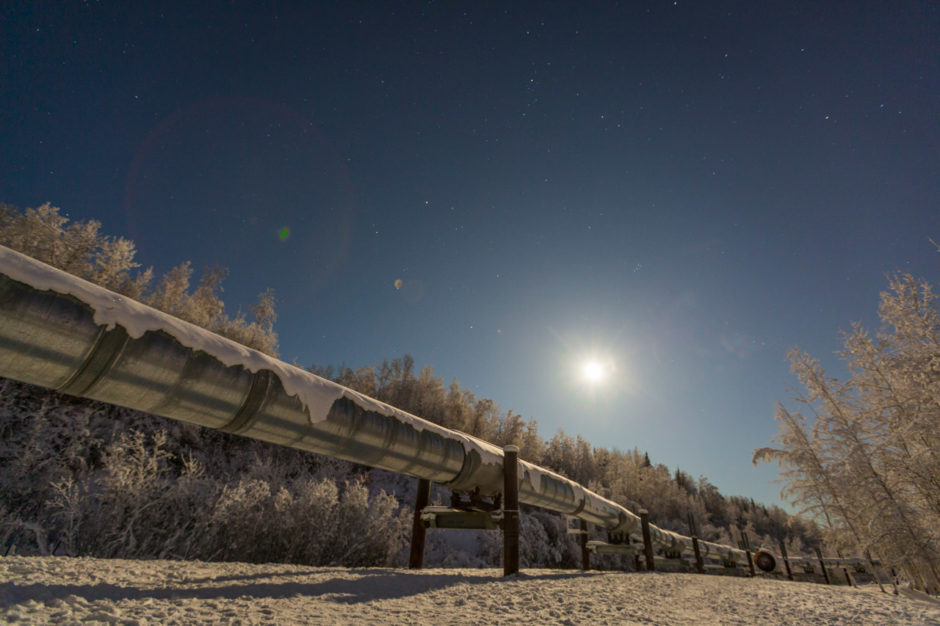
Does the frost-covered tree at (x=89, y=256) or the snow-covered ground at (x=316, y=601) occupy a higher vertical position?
the frost-covered tree at (x=89, y=256)

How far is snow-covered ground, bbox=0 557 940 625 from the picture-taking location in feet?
6.11

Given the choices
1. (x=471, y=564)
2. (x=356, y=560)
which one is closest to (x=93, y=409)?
(x=356, y=560)

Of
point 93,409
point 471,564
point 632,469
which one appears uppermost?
point 632,469

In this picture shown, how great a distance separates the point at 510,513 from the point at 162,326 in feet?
15.6

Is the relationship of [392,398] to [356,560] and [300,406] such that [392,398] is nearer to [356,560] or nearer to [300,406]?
[356,560]

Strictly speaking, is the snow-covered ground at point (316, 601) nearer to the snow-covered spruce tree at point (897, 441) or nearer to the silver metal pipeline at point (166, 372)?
the silver metal pipeline at point (166, 372)

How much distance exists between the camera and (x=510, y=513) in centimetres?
546

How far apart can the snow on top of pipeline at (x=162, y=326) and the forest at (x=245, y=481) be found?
333 centimetres

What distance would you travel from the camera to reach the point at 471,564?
42.9 ft

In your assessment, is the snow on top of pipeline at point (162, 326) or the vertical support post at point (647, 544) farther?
the vertical support post at point (647, 544)

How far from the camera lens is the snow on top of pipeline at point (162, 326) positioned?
220 cm

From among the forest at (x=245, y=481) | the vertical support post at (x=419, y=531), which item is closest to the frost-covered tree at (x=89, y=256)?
the forest at (x=245, y=481)

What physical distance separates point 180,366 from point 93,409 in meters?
15.4

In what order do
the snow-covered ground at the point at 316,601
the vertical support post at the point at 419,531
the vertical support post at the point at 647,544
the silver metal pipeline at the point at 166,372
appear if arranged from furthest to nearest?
the vertical support post at the point at 647,544 < the vertical support post at the point at 419,531 < the silver metal pipeline at the point at 166,372 < the snow-covered ground at the point at 316,601
